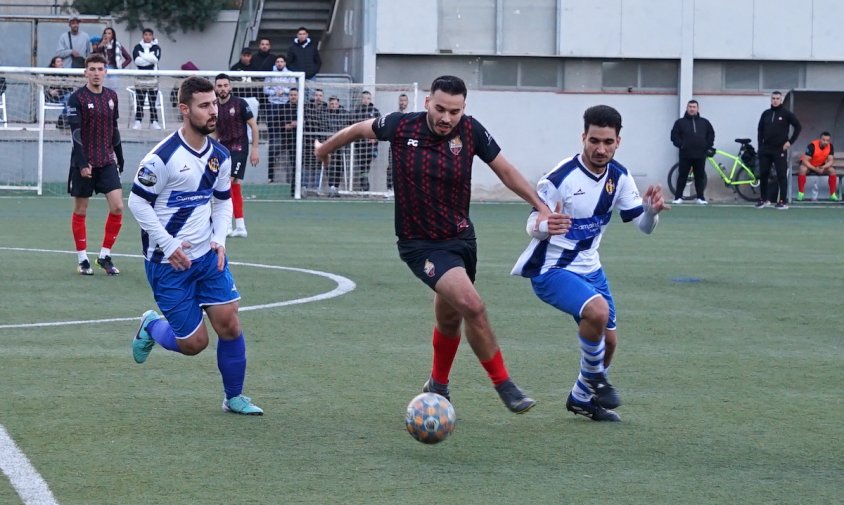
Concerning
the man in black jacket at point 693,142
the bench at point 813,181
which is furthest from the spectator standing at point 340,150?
the bench at point 813,181

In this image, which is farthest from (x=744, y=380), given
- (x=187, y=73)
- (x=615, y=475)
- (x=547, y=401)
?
(x=187, y=73)

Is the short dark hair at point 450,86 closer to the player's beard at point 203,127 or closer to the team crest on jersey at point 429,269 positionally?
the team crest on jersey at point 429,269

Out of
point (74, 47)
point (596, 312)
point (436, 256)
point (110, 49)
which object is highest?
point (74, 47)

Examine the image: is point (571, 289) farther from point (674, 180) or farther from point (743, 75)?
point (743, 75)

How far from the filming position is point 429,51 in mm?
28250

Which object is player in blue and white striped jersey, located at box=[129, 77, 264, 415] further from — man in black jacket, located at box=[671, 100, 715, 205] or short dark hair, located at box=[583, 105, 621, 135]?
man in black jacket, located at box=[671, 100, 715, 205]

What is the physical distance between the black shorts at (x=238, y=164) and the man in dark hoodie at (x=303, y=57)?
10998mm

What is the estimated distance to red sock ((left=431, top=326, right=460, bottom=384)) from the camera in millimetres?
7031

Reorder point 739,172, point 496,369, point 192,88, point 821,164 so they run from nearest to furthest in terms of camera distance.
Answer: point 496,369
point 192,88
point 821,164
point 739,172

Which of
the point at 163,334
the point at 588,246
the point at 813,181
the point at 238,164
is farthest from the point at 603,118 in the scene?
the point at 813,181

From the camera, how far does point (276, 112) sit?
2630 cm

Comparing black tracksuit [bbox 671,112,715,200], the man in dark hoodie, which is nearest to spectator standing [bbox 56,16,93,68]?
the man in dark hoodie

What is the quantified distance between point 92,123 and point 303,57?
14.7 metres

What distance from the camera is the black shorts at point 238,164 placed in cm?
1650
